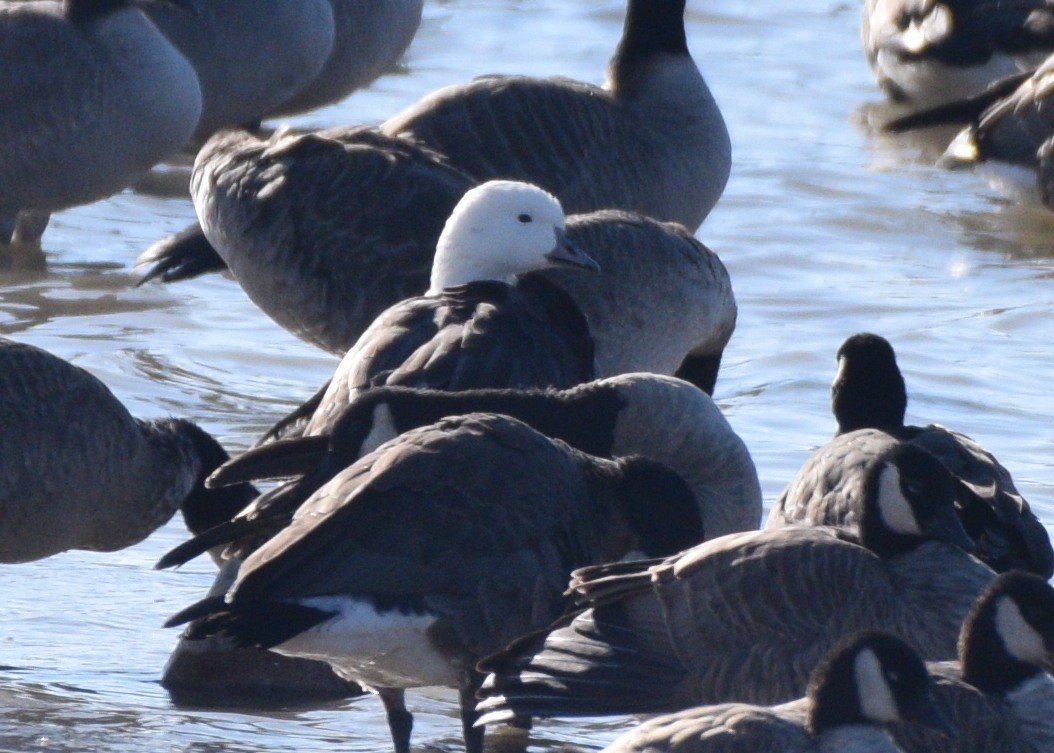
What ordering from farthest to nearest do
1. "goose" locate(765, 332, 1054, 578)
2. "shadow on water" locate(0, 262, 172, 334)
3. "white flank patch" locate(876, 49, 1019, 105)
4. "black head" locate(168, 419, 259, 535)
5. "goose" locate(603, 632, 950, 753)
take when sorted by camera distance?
1. "white flank patch" locate(876, 49, 1019, 105)
2. "shadow on water" locate(0, 262, 172, 334)
3. "black head" locate(168, 419, 259, 535)
4. "goose" locate(765, 332, 1054, 578)
5. "goose" locate(603, 632, 950, 753)

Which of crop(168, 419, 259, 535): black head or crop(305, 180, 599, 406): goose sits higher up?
crop(305, 180, 599, 406): goose

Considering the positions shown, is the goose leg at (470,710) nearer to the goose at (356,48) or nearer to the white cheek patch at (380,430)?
the white cheek patch at (380,430)

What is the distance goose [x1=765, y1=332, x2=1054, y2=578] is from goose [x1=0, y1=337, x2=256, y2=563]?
6.47 feet

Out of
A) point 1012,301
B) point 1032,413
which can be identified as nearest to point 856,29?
point 1012,301

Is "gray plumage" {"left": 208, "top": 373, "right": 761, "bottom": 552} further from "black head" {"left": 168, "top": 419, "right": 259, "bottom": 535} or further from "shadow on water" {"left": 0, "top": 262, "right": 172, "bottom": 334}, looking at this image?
"shadow on water" {"left": 0, "top": 262, "right": 172, "bottom": 334}

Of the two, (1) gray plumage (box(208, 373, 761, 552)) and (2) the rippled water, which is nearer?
(2) the rippled water

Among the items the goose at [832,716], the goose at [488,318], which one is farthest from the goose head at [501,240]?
the goose at [832,716]

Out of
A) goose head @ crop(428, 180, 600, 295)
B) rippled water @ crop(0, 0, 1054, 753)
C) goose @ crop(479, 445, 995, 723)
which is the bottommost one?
rippled water @ crop(0, 0, 1054, 753)

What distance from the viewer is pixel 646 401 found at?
6.57 metres

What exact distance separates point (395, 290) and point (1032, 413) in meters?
2.47

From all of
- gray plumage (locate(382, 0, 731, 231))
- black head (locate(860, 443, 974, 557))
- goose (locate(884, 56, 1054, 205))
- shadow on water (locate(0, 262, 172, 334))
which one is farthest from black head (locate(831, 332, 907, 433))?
goose (locate(884, 56, 1054, 205))

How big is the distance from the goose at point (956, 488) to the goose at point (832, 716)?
4.37ft

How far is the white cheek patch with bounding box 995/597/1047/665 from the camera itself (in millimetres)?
5023

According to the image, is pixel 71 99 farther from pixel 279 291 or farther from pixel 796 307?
pixel 796 307
